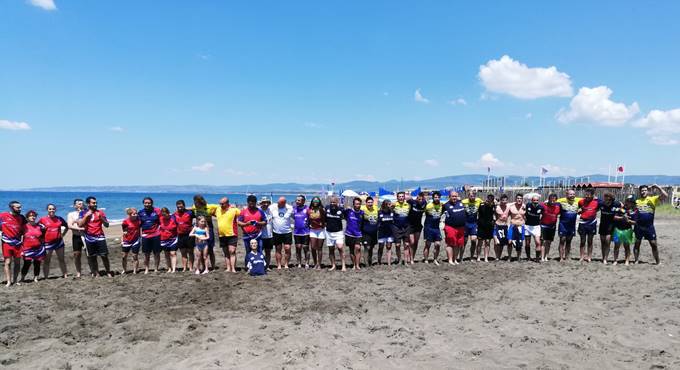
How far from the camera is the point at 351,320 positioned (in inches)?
240

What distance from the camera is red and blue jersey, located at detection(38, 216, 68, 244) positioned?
8.48m

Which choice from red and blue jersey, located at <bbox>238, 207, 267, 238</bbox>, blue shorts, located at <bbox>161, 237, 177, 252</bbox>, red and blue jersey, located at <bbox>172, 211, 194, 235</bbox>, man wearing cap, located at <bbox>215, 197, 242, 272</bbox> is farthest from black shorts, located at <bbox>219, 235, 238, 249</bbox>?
blue shorts, located at <bbox>161, 237, 177, 252</bbox>

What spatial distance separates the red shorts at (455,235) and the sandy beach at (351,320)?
3.05 ft

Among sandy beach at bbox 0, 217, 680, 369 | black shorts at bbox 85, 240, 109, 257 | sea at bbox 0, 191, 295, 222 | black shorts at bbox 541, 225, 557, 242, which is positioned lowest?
sea at bbox 0, 191, 295, 222

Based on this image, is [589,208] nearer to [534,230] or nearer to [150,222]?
[534,230]

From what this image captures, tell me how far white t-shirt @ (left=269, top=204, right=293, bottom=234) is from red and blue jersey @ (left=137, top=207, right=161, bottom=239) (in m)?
2.36

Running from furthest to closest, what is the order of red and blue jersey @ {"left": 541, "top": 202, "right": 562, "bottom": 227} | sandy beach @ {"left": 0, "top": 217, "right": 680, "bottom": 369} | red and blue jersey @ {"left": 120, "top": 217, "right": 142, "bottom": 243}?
red and blue jersey @ {"left": 541, "top": 202, "right": 562, "bottom": 227} < red and blue jersey @ {"left": 120, "top": 217, "right": 142, "bottom": 243} < sandy beach @ {"left": 0, "top": 217, "right": 680, "bottom": 369}

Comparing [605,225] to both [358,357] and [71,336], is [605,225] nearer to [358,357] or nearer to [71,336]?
[358,357]

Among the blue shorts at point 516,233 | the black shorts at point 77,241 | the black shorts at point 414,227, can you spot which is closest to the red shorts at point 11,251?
the black shorts at point 77,241

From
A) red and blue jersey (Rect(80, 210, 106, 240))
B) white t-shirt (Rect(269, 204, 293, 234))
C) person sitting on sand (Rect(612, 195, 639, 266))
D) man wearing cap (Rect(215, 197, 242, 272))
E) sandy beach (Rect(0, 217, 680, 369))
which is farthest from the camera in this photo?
person sitting on sand (Rect(612, 195, 639, 266))

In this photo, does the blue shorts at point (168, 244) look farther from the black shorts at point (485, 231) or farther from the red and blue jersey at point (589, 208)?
the red and blue jersey at point (589, 208)

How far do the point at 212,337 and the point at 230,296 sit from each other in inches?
72.4

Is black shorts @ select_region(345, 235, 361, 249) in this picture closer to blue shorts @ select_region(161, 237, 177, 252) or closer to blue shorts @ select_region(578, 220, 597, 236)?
blue shorts @ select_region(161, 237, 177, 252)

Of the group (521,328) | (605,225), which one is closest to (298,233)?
(521,328)
